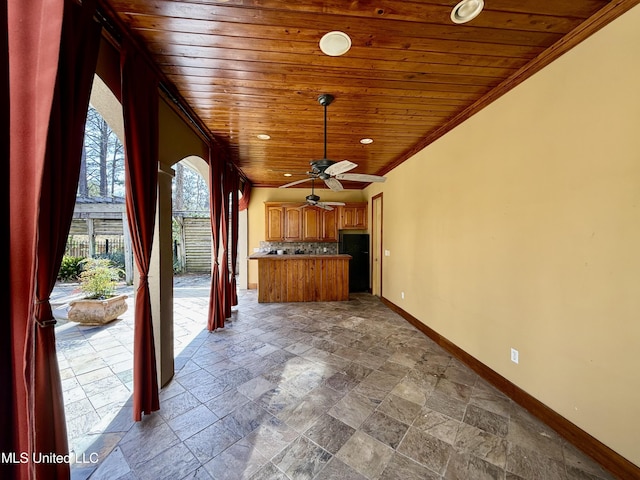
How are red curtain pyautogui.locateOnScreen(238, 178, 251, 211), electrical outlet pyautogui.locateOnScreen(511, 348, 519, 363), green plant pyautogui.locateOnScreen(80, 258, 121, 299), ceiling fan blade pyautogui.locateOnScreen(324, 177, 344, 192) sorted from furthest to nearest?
1. red curtain pyautogui.locateOnScreen(238, 178, 251, 211)
2. green plant pyautogui.locateOnScreen(80, 258, 121, 299)
3. ceiling fan blade pyautogui.locateOnScreen(324, 177, 344, 192)
4. electrical outlet pyautogui.locateOnScreen(511, 348, 519, 363)

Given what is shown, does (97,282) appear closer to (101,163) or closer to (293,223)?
(293,223)

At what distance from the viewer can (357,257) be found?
6457 mm

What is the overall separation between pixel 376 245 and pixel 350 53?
4537 mm

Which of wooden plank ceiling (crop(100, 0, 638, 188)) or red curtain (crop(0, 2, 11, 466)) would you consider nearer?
red curtain (crop(0, 2, 11, 466))

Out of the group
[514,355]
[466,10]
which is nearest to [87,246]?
[466,10]

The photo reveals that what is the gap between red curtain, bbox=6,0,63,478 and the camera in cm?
111

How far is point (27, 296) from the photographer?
1139 mm

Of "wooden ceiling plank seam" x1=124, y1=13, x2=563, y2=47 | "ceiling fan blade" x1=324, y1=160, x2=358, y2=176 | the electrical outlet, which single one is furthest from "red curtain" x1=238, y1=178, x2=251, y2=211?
the electrical outlet

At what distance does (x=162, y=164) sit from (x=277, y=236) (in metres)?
4.19

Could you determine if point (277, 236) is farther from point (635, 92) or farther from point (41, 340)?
point (635, 92)

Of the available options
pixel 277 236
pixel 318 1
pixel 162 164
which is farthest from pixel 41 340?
pixel 277 236

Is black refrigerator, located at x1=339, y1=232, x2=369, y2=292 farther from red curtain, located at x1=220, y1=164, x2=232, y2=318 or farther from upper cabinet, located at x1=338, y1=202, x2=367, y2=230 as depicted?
red curtain, located at x1=220, y1=164, x2=232, y2=318

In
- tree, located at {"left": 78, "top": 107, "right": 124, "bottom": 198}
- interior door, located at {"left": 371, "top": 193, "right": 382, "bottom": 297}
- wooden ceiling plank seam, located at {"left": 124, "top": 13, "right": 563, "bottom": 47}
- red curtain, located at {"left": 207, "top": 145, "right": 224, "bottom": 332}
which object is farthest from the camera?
tree, located at {"left": 78, "top": 107, "right": 124, "bottom": 198}

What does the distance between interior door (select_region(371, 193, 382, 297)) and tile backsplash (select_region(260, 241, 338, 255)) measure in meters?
1.13
